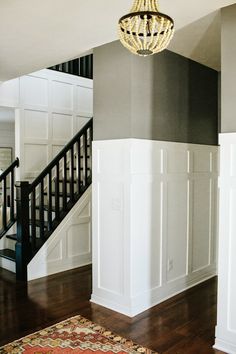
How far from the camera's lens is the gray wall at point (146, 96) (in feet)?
10.9

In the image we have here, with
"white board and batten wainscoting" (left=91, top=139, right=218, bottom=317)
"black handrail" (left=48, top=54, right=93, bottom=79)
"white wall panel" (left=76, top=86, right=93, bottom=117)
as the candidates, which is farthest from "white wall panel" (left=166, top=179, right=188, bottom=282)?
"black handrail" (left=48, top=54, right=93, bottom=79)

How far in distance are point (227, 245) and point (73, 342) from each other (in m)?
1.48

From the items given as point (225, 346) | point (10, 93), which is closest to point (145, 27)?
point (225, 346)

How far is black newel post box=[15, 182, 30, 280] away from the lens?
14.3 feet

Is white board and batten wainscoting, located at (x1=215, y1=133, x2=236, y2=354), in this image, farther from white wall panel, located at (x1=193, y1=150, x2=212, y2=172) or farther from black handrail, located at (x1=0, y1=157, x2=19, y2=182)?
black handrail, located at (x1=0, y1=157, x2=19, y2=182)

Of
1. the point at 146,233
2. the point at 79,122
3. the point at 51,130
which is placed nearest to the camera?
the point at 146,233

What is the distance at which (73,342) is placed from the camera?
9.31 ft

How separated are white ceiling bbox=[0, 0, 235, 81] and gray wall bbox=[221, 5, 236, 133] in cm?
13

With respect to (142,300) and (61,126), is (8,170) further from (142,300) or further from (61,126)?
(142,300)

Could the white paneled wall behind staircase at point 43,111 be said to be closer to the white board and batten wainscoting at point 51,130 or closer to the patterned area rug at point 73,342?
the white board and batten wainscoting at point 51,130

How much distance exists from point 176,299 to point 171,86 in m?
2.30

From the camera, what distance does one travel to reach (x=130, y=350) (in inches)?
107

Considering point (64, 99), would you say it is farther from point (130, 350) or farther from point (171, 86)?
point (130, 350)

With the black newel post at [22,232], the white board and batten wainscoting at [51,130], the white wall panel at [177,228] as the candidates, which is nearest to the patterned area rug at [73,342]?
the white wall panel at [177,228]
